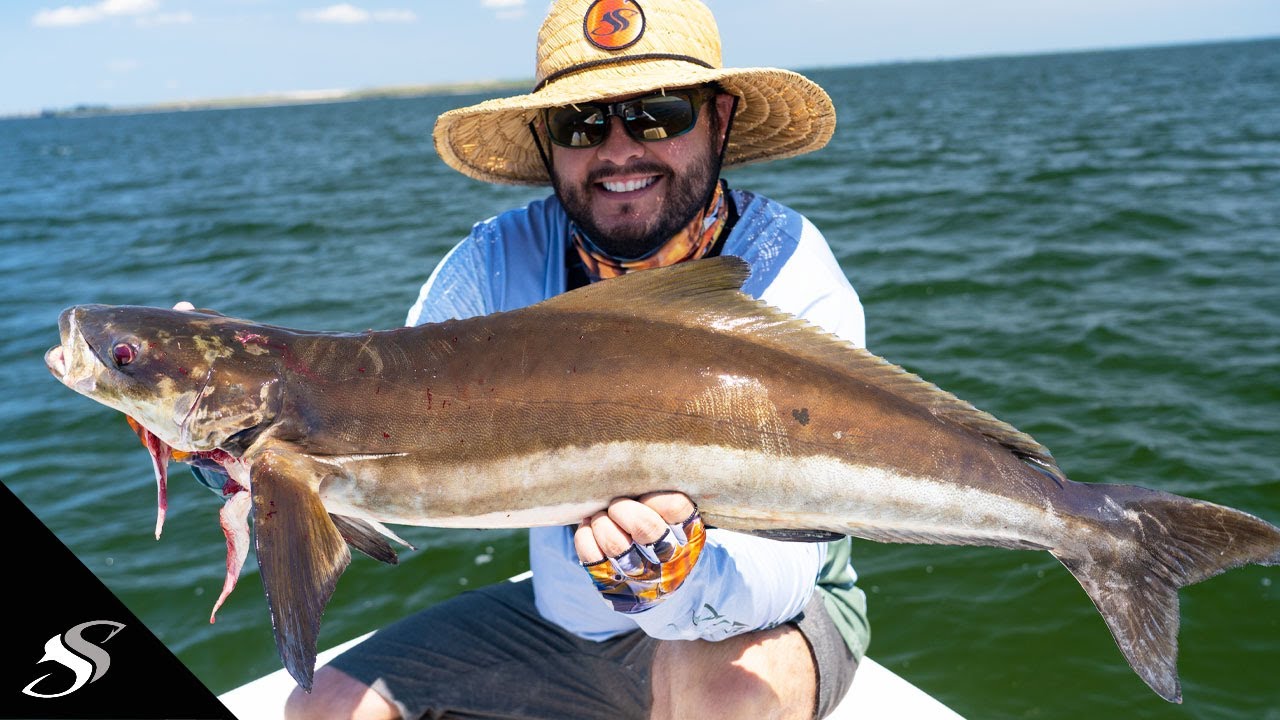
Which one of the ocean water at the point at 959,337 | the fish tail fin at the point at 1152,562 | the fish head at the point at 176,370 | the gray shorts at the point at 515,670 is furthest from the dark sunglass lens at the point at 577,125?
the ocean water at the point at 959,337

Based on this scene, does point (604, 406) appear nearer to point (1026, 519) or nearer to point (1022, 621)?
point (1026, 519)

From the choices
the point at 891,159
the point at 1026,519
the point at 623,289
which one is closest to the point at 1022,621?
the point at 1026,519

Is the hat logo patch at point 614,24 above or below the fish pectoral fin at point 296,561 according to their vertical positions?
above

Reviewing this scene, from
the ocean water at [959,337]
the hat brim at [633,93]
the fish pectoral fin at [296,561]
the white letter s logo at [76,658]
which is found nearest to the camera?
the fish pectoral fin at [296,561]

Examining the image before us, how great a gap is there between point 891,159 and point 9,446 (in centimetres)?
2155

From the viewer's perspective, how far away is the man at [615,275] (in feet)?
11.1

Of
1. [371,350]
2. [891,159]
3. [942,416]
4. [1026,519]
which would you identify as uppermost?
[371,350]

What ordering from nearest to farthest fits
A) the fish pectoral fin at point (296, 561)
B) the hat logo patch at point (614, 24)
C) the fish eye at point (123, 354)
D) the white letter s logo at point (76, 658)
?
the fish pectoral fin at point (296, 561), the fish eye at point (123, 354), the white letter s logo at point (76, 658), the hat logo patch at point (614, 24)

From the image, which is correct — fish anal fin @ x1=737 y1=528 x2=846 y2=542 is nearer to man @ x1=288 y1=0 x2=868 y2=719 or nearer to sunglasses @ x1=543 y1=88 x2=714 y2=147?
man @ x1=288 y1=0 x2=868 y2=719

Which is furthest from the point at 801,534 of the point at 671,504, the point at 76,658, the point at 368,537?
the point at 76,658

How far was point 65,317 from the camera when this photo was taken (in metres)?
2.80

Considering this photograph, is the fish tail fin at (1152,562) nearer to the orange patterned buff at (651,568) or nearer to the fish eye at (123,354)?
the orange patterned buff at (651,568)

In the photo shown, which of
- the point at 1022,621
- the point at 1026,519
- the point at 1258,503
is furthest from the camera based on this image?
the point at 1258,503

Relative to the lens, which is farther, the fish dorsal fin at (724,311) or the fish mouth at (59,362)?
the fish mouth at (59,362)
